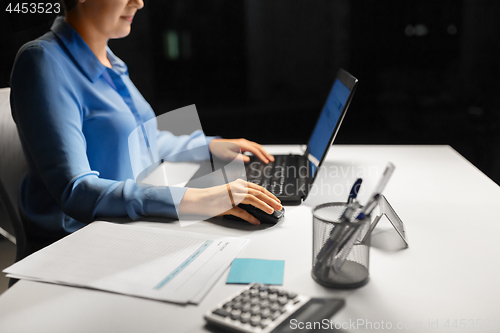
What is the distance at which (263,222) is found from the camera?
0.84 m

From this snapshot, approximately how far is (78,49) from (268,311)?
36.2 inches

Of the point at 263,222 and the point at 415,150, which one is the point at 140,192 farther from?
the point at 415,150

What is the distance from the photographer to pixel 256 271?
25.2 inches

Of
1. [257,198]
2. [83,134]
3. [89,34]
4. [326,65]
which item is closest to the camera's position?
[257,198]

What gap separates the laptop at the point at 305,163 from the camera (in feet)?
3.34

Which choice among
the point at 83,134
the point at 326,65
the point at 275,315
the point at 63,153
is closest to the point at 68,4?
the point at 83,134

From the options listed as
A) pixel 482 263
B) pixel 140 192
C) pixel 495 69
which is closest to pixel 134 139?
pixel 140 192

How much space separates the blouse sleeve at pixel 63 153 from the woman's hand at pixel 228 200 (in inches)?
1.2

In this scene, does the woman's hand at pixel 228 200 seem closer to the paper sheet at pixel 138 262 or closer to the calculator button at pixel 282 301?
the paper sheet at pixel 138 262

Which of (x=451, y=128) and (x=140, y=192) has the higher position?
(x=140, y=192)

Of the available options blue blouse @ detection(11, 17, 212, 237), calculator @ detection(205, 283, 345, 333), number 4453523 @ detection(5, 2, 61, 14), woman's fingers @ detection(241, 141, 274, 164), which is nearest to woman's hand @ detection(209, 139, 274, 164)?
woman's fingers @ detection(241, 141, 274, 164)

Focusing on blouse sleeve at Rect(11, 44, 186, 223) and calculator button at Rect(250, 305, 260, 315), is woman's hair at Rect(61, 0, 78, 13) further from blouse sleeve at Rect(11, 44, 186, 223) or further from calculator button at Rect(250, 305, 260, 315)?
calculator button at Rect(250, 305, 260, 315)

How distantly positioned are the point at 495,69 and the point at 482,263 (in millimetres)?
1716

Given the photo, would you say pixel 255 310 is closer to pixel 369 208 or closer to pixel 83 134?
pixel 369 208
